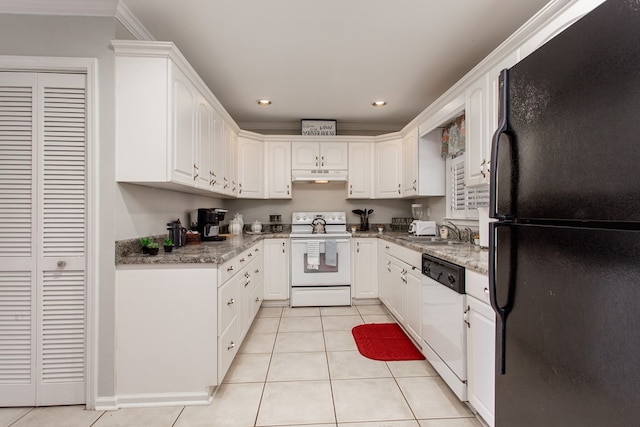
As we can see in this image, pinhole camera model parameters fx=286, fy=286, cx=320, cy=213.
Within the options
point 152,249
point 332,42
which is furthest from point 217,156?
point 332,42

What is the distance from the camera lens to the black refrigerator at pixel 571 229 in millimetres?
584

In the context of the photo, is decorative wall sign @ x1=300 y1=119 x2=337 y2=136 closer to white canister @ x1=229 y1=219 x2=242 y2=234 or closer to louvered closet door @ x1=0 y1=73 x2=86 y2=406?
white canister @ x1=229 y1=219 x2=242 y2=234

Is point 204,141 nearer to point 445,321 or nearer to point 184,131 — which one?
point 184,131

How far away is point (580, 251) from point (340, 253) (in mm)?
3019

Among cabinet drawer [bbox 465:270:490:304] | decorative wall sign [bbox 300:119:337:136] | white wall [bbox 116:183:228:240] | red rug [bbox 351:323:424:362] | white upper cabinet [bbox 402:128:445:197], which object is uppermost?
decorative wall sign [bbox 300:119:337:136]

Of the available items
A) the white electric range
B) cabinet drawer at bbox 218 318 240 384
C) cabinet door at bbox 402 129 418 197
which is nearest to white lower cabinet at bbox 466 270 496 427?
cabinet drawer at bbox 218 318 240 384

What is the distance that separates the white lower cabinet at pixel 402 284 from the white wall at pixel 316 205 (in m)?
0.87

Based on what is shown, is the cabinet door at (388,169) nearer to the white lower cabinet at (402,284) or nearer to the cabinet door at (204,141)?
the white lower cabinet at (402,284)

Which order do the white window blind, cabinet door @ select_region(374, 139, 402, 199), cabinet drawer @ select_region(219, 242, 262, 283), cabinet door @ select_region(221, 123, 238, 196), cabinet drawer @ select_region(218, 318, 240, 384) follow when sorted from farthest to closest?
1. cabinet door @ select_region(374, 139, 402, 199)
2. cabinet door @ select_region(221, 123, 238, 196)
3. the white window blind
4. cabinet drawer @ select_region(219, 242, 262, 283)
5. cabinet drawer @ select_region(218, 318, 240, 384)

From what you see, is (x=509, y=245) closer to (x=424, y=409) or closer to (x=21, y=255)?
(x=424, y=409)

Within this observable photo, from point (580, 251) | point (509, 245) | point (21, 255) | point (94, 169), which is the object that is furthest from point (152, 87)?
point (580, 251)

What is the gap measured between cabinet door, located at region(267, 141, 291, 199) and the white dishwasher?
230 cm

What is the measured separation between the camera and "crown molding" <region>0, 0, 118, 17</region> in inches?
66.5

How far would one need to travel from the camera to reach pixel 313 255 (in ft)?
11.7
